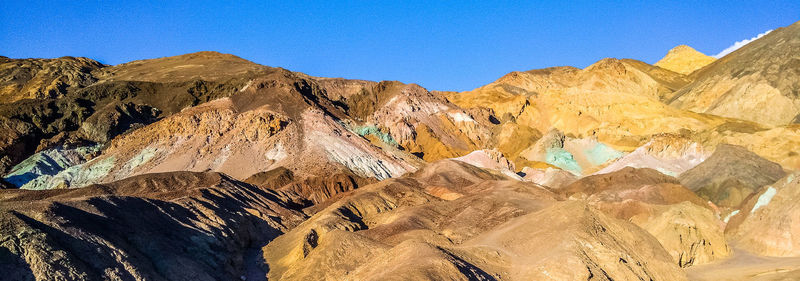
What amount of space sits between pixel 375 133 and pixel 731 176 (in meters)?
46.4

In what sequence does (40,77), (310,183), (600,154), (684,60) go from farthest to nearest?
(684,60) < (40,77) < (600,154) < (310,183)

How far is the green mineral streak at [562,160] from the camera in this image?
83000 mm

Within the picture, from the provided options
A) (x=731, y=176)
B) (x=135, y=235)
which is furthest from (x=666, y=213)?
(x=731, y=176)

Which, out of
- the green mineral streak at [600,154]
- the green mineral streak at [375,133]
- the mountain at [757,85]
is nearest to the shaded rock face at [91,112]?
the green mineral streak at [375,133]

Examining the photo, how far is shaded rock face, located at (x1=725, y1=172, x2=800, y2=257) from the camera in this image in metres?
29.8

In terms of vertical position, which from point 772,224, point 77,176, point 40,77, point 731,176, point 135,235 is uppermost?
point 40,77

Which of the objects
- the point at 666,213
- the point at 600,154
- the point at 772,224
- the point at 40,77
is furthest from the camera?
the point at 40,77

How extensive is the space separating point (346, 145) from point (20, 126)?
120 feet

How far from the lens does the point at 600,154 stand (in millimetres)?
85500

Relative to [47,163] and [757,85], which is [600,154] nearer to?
[757,85]

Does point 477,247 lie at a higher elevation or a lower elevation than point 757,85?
lower

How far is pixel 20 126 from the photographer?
8038cm

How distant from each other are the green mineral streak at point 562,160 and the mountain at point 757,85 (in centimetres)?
2337

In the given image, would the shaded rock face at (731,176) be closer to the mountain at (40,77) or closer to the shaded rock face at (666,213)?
the shaded rock face at (666,213)
